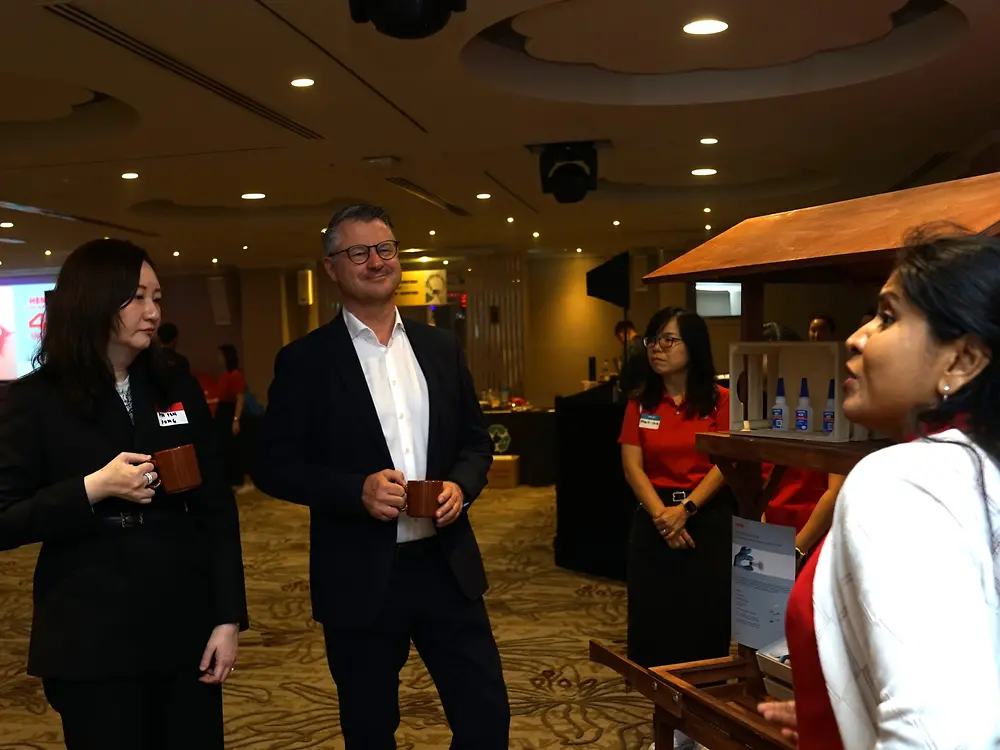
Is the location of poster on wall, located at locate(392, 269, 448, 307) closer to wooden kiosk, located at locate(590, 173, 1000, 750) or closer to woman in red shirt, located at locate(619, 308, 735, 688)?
woman in red shirt, located at locate(619, 308, 735, 688)

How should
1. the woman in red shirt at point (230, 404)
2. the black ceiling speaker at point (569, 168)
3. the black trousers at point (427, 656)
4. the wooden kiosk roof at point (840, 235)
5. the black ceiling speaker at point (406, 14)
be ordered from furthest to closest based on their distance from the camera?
1. the woman in red shirt at point (230, 404)
2. the black ceiling speaker at point (569, 168)
3. the black ceiling speaker at point (406, 14)
4. the black trousers at point (427, 656)
5. the wooden kiosk roof at point (840, 235)

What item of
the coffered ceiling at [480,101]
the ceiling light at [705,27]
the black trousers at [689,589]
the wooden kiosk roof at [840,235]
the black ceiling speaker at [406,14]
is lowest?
the black trousers at [689,589]

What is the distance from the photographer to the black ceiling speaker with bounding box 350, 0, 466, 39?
2.79 meters

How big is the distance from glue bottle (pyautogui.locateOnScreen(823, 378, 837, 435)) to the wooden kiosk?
0.06 metres

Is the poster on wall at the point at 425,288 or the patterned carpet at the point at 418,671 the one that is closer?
the patterned carpet at the point at 418,671

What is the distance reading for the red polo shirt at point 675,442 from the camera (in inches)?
130

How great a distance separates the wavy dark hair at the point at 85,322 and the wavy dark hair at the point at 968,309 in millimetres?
1489

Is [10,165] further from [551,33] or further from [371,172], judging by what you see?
[551,33]

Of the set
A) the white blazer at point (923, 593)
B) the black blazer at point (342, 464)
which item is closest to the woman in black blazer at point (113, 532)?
the black blazer at point (342, 464)

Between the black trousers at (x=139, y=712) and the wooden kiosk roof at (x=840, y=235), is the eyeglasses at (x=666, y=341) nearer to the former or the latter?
the wooden kiosk roof at (x=840, y=235)

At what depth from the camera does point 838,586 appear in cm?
108

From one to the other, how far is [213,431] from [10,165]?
5.06 metres

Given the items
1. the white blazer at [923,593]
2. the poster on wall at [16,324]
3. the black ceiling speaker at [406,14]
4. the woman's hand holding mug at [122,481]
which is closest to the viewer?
the white blazer at [923,593]

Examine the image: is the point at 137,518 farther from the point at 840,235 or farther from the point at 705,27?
the point at 705,27
